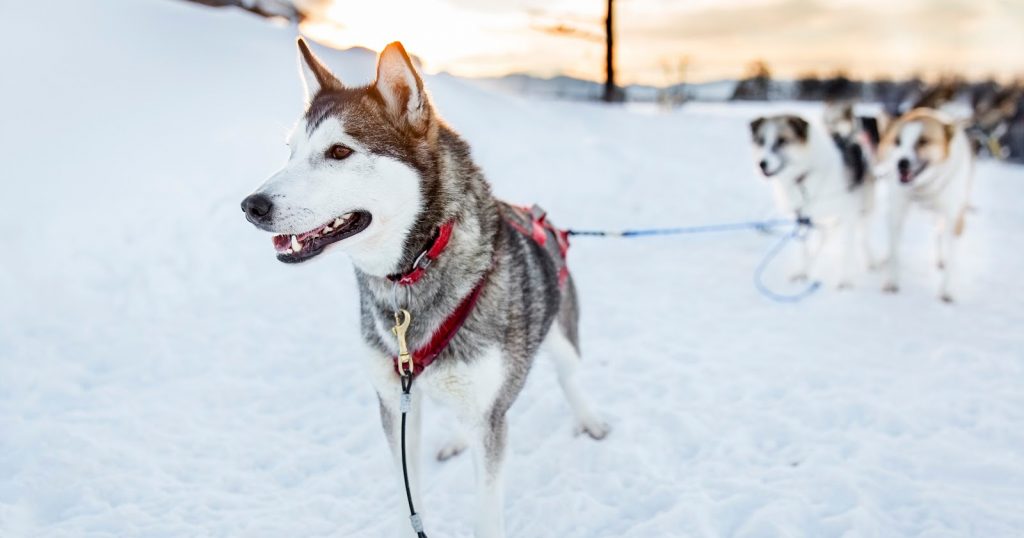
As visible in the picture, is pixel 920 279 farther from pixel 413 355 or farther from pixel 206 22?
pixel 206 22

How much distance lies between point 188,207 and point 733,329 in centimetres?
560

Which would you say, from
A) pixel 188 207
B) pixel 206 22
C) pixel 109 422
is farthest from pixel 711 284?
pixel 206 22

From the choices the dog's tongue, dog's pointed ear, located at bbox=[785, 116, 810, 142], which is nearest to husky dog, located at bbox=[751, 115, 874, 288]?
dog's pointed ear, located at bbox=[785, 116, 810, 142]

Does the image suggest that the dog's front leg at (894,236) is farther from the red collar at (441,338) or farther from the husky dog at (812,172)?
the red collar at (441,338)

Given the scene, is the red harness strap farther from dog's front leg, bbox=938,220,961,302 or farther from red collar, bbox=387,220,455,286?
dog's front leg, bbox=938,220,961,302

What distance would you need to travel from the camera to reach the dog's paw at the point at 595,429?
3348mm

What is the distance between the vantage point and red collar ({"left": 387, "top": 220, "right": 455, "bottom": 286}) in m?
2.12

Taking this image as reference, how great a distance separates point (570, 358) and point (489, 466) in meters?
1.07

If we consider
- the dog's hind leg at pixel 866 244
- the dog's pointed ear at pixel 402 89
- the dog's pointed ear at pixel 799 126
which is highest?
the dog's pointed ear at pixel 402 89

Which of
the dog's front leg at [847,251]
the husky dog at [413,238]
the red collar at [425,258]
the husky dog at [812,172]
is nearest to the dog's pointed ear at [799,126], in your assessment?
the husky dog at [812,172]

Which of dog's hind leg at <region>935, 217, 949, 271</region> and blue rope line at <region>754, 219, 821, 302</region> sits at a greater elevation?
dog's hind leg at <region>935, 217, 949, 271</region>

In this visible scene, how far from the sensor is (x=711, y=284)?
5.93 meters

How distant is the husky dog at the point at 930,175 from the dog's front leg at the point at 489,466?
480 cm

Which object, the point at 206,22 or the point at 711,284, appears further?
the point at 206,22
